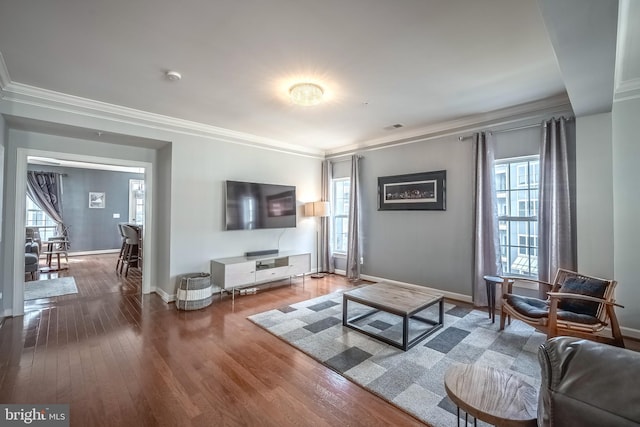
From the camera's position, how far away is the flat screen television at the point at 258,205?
460 cm

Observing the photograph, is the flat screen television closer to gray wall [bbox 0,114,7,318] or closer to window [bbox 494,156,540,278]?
gray wall [bbox 0,114,7,318]

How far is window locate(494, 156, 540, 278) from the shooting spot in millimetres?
3620

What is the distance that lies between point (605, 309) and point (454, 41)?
2.69 metres

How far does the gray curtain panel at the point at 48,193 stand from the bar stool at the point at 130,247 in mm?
2799

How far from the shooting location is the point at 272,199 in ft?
16.9

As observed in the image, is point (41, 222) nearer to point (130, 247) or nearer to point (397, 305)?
point (130, 247)

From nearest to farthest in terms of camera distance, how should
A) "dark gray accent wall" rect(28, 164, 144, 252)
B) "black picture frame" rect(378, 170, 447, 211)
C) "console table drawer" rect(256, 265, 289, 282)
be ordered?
"black picture frame" rect(378, 170, 447, 211), "console table drawer" rect(256, 265, 289, 282), "dark gray accent wall" rect(28, 164, 144, 252)

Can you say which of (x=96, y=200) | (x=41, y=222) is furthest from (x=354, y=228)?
(x=41, y=222)

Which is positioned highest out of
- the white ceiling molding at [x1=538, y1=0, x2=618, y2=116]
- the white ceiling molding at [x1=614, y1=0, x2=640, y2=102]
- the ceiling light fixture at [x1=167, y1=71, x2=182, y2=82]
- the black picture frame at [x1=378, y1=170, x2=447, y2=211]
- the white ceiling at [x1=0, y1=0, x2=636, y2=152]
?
the white ceiling at [x1=0, y1=0, x2=636, y2=152]

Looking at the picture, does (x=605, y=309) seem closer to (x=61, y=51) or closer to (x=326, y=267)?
(x=326, y=267)

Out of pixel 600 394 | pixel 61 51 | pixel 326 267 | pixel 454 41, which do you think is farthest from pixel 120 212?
pixel 600 394

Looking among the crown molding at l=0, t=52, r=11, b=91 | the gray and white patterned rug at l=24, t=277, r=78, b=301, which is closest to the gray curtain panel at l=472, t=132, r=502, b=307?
the crown molding at l=0, t=52, r=11, b=91

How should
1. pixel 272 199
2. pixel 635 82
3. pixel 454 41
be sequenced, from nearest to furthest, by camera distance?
pixel 454 41 → pixel 635 82 → pixel 272 199

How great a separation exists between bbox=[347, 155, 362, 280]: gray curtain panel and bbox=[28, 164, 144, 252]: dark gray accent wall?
7773 mm
